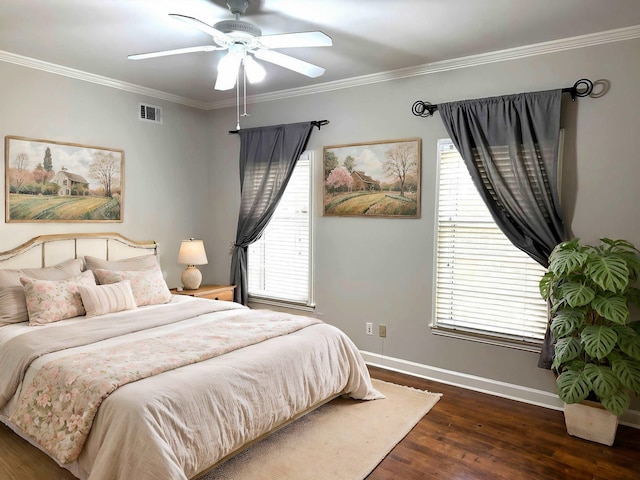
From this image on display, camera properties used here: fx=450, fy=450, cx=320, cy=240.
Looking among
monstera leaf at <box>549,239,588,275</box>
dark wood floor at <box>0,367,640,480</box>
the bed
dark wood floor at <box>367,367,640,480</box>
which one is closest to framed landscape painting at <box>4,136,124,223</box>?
the bed

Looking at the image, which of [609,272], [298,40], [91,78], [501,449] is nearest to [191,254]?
[91,78]

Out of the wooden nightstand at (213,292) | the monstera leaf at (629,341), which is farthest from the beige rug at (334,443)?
the wooden nightstand at (213,292)

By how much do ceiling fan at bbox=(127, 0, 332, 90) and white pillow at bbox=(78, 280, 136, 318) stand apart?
5.86 feet

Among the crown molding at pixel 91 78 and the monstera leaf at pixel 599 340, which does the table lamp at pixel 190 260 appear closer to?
the crown molding at pixel 91 78

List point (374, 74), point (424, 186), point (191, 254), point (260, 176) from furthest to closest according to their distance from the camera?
1. point (260, 176)
2. point (191, 254)
3. point (374, 74)
4. point (424, 186)

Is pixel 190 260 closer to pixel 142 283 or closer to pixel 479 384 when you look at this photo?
pixel 142 283

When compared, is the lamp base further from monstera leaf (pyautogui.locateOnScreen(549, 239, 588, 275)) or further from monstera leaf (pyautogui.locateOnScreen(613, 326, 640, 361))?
monstera leaf (pyautogui.locateOnScreen(613, 326, 640, 361))

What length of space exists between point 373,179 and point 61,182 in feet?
9.29

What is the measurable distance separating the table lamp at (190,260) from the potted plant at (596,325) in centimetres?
326

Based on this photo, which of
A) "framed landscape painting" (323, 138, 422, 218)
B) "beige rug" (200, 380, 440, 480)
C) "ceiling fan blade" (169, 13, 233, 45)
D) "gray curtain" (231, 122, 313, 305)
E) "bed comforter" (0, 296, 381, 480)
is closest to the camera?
"bed comforter" (0, 296, 381, 480)

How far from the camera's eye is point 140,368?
238 cm

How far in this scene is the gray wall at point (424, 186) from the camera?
3123 mm

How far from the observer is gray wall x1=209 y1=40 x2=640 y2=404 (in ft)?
10.2

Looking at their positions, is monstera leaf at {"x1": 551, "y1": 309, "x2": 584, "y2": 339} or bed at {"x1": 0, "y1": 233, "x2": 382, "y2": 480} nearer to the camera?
bed at {"x1": 0, "y1": 233, "x2": 382, "y2": 480}
